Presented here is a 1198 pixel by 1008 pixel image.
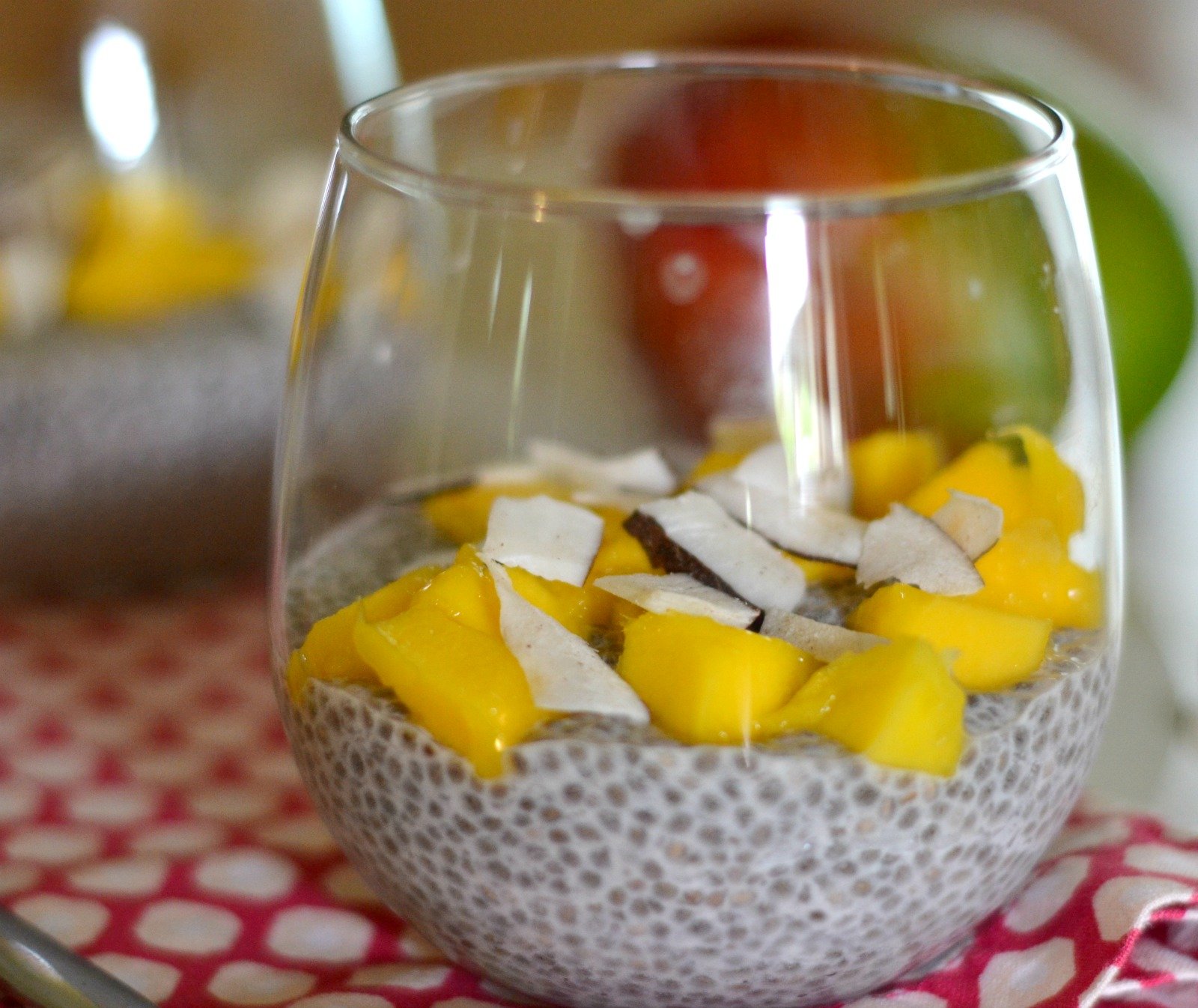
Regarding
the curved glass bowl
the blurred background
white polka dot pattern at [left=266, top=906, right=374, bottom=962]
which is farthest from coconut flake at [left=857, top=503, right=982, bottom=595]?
white polka dot pattern at [left=266, top=906, right=374, bottom=962]

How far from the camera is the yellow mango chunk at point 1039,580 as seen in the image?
45cm

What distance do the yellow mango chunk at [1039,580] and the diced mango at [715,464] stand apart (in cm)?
10

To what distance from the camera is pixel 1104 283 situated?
0.90 meters

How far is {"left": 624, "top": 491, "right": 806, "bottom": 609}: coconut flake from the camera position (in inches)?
17.5

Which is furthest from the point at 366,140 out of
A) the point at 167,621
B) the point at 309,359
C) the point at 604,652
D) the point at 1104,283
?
the point at 1104,283

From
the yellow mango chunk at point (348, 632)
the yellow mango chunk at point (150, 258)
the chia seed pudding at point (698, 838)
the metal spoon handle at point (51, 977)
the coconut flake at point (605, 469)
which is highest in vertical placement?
the yellow mango chunk at point (150, 258)

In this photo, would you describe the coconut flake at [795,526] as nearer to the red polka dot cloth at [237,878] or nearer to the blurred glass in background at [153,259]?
the red polka dot cloth at [237,878]

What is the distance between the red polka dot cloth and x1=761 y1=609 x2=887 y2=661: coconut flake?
145mm

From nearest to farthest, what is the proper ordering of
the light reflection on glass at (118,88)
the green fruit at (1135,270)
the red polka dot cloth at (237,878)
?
the red polka dot cloth at (237,878) → the green fruit at (1135,270) → the light reflection on glass at (118,88)

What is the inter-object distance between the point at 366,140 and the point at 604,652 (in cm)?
21

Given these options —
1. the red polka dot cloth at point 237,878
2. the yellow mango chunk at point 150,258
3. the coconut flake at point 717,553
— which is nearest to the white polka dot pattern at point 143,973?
the red polka dot cloth at point 237,878

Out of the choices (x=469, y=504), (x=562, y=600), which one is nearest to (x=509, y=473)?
(x=469, y=504)

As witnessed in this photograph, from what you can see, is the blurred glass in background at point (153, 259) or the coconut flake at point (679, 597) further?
the blurred glass in background at point (153, 259)

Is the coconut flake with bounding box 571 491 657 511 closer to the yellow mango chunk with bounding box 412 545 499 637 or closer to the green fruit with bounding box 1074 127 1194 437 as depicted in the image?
the yellow mango chunk with bounding box 412 545 499 637
